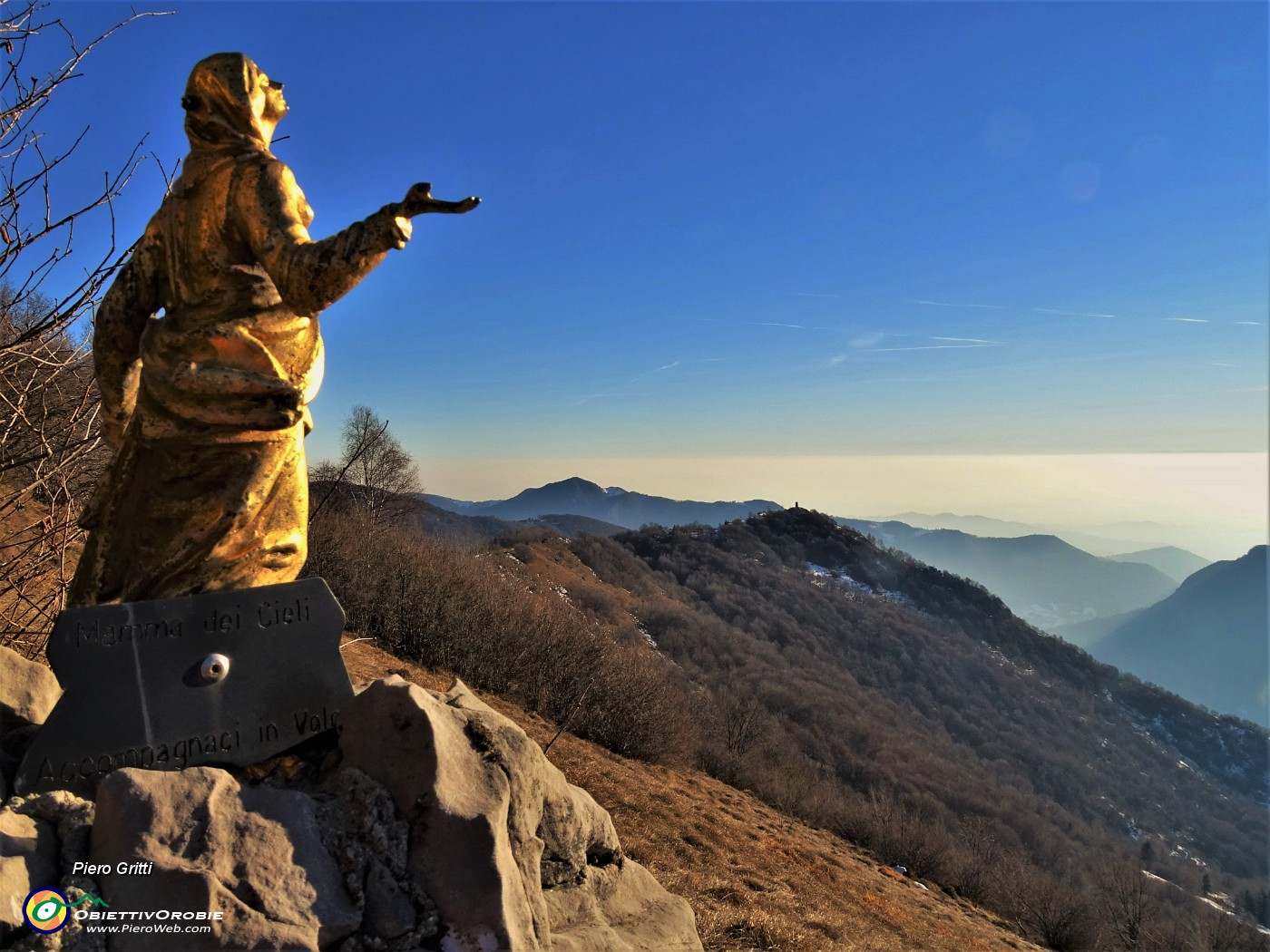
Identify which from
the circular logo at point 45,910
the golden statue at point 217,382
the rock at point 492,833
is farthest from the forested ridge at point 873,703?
the circular logo at point 45,910

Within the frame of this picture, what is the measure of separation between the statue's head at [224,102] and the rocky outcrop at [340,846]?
213 centimetres

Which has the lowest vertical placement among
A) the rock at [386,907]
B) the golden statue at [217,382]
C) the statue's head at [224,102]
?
the rock at [386,907]

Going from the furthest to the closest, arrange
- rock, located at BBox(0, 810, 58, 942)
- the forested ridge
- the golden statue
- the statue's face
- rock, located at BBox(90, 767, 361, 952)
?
the forested ridge, the statue's face, the golden statue, rock, located at BBox(90, 767, 361, 952), rock, located at BBox(0, 810, 58, 942)

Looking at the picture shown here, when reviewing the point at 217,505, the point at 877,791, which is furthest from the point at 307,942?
the point at 877,791

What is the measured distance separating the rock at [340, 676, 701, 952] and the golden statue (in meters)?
0.84

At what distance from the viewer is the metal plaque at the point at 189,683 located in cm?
241

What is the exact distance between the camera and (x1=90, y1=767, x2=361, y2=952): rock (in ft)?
6.52

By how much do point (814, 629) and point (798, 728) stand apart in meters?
22.7

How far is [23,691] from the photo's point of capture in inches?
111

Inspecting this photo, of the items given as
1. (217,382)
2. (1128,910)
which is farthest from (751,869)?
(1128,910)

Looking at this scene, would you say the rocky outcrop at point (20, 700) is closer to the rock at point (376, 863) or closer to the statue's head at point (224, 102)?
the rock at point (376, 863)

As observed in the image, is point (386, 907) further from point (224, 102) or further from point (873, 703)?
point (873, 703)

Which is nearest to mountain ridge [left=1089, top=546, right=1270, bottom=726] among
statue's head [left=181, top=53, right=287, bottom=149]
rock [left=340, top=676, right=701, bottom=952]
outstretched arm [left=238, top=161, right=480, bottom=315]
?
rock [left=340, top=676, right=701, bottom=952]

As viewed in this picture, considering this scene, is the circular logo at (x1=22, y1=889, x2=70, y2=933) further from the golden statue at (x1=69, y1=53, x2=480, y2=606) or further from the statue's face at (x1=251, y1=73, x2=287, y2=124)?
the statue's face at (x1=251, y1=73, x2=287, y2=124)
